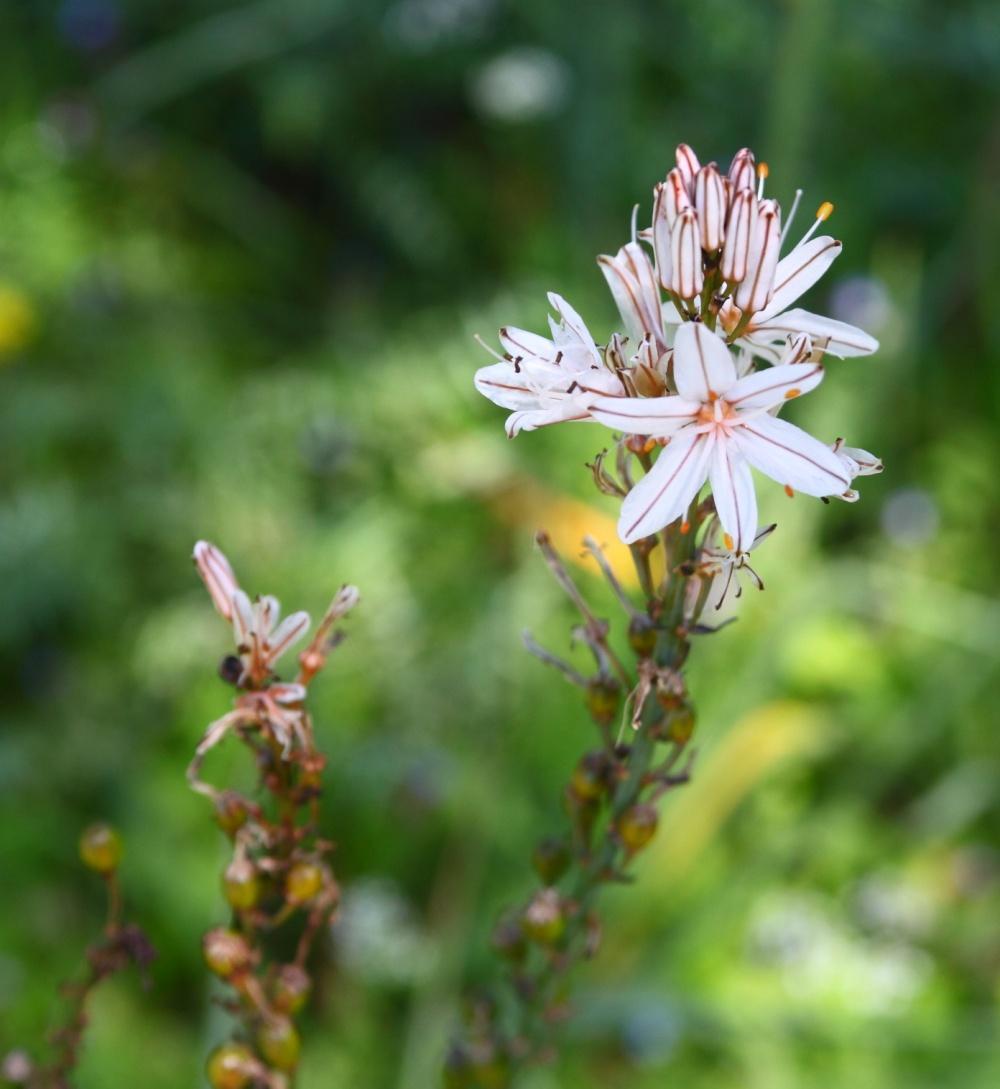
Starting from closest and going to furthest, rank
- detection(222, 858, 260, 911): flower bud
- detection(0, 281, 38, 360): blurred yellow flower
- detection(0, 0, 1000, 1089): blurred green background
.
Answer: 1. detection(222, 858, 260, 911): flower bud
2. detection(0, 0, 1000, 1089): blurred green background
3. detection(0, 281, 38, 360): blurred yellow flower

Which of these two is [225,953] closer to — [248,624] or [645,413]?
[248,624]

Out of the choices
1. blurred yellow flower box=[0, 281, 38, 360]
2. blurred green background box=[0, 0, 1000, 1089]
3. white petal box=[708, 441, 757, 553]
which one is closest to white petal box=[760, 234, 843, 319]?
white petal box=[708, 441, 757, 553]

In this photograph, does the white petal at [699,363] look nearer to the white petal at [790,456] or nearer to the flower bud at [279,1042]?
the white petal at [790,456]

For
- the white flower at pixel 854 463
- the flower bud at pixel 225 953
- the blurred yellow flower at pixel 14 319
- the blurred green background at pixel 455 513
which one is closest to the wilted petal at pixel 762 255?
the white flower at pixel 854 463

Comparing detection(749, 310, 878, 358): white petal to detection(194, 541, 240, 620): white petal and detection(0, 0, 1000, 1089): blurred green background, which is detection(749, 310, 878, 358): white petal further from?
detection(0, 0, 1000, 1089): blurred green background

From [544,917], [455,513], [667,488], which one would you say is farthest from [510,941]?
[455,513]

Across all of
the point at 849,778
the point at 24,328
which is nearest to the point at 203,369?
the point at 24,328

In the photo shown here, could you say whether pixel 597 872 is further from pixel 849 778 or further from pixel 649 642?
pixel 849 778
